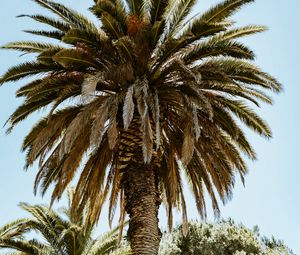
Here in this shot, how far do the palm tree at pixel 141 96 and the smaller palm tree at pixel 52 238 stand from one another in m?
5.81

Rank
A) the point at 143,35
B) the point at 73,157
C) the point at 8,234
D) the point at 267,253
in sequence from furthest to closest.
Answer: the point at 267,253 → the point at 8,234 → the point at 73,157 → the point at 143,35

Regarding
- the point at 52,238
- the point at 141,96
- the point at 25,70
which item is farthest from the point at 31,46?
the point at 52,238

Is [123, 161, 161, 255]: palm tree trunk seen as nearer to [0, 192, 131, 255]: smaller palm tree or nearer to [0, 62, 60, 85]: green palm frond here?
[0, 62, 60, 85]: green palm frond

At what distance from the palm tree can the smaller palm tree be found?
5.81m

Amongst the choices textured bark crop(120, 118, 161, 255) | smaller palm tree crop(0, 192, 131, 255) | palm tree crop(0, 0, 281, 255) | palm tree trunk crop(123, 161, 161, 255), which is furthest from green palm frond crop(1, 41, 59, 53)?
smaller palm tree crop(0, 192, 131, 255)

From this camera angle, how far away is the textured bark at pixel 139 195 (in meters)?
10.9

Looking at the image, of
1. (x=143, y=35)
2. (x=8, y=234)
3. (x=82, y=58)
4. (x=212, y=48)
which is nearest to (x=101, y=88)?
(x=82, y=58)

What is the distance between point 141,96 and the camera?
11.0 metres

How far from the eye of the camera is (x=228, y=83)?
11.9 meters

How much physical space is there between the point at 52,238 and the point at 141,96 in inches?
393

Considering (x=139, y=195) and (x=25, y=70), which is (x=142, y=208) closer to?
(x=139, y=195)

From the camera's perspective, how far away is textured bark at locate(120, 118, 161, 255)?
1092 centimetres

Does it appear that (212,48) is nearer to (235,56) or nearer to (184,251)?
(235,56)

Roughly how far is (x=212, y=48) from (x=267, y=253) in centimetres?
1275
